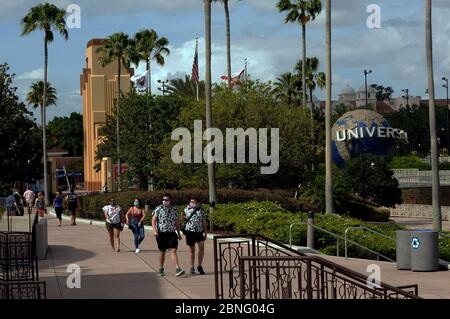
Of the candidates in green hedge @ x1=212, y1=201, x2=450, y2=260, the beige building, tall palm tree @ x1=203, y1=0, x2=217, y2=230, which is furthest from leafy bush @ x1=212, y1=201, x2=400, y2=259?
the beige building

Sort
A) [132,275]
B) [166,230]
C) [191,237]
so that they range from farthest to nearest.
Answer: [132,275] < [191,237] < [166,230]

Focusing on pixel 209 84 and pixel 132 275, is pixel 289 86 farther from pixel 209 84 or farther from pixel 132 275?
pixel 132 275

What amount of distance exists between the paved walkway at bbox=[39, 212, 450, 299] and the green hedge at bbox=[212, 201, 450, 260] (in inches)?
84.2

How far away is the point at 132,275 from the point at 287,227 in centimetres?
845

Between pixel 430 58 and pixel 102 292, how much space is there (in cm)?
1763

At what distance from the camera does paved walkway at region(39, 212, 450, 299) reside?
55.6ft

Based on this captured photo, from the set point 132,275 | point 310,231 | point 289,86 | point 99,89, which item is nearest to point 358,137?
point 289,86

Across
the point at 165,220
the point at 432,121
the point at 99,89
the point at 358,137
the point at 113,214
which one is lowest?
the point at 113,214

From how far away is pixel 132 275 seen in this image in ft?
63.8

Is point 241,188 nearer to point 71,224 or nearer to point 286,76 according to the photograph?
point 71,224

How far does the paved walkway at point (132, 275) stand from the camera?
16953 mm

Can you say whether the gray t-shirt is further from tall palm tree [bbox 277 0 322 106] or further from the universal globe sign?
the universal globe sign

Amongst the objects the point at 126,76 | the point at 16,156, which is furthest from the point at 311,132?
the point at 126,76

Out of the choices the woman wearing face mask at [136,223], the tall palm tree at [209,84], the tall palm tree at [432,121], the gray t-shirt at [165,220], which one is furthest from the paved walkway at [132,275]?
the tall palm tree at [432,121]
